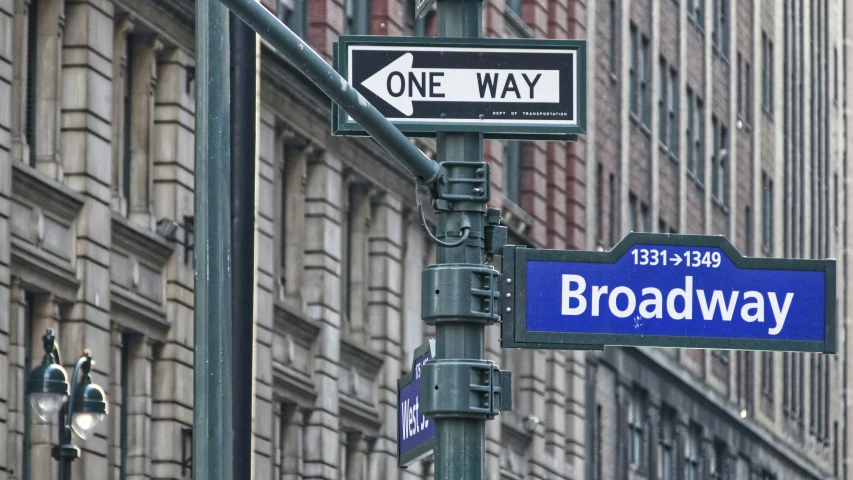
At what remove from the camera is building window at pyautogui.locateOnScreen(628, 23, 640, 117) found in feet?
178

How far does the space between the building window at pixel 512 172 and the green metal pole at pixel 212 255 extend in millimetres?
33644

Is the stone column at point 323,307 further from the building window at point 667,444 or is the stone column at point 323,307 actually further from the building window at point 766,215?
the building window at point 766,215

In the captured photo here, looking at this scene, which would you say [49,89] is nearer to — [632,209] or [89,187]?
[89,187]

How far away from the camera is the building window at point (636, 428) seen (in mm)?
53250

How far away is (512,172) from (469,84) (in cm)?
3752

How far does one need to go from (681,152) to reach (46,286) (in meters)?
35.7

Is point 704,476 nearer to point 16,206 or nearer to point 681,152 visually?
point 681,152

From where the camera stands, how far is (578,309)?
27.5 feet

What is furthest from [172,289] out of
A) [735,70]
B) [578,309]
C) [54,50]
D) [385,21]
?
[735,70]

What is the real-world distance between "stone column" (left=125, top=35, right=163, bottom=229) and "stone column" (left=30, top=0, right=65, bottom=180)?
2432 mm

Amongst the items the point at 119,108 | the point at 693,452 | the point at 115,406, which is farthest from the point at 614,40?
the point at 115,406

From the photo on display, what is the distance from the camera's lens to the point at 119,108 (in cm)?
2806

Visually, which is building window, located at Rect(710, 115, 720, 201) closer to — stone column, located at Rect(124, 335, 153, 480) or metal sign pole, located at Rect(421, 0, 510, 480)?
stone column, located at Rect(124, 335, 153, 480)

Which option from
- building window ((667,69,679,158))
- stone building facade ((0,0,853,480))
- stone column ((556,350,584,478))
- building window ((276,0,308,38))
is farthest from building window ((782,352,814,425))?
building window ((276,0,308,38))
